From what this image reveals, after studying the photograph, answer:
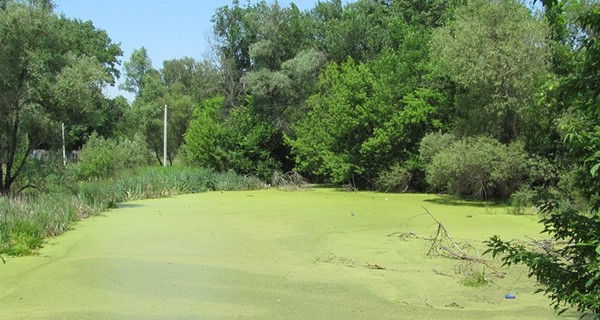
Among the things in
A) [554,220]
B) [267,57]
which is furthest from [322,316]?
[267,57]

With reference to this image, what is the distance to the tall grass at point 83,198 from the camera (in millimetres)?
6565

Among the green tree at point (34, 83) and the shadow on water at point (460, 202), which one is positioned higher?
the green tree at point (34, 83)

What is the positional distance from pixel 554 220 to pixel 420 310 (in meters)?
2.15

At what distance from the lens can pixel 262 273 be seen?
17.8ft

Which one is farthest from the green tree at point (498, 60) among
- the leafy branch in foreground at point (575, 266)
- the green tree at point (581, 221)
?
the leafy branch in foreground at point (575, 266)

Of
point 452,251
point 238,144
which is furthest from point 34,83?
point 238,144

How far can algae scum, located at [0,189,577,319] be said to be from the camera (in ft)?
13.8

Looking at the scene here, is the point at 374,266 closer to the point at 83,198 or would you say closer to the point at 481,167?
the point at 83,198

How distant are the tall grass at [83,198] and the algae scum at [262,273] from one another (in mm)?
288

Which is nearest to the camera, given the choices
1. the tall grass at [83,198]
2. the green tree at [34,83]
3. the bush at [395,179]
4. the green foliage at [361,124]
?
the tall grass at [83,198]

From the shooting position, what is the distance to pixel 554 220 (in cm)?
225

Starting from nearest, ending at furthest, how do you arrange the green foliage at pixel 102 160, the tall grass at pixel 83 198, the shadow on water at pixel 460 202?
the tall grass at pixel 83 198
the shadow on water at pixel 460 202
the green foliage at pixel 102 160

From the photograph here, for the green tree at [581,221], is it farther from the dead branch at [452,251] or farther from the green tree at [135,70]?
the green tree at [135,70]

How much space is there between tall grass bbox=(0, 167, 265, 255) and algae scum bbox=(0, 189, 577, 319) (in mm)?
288
